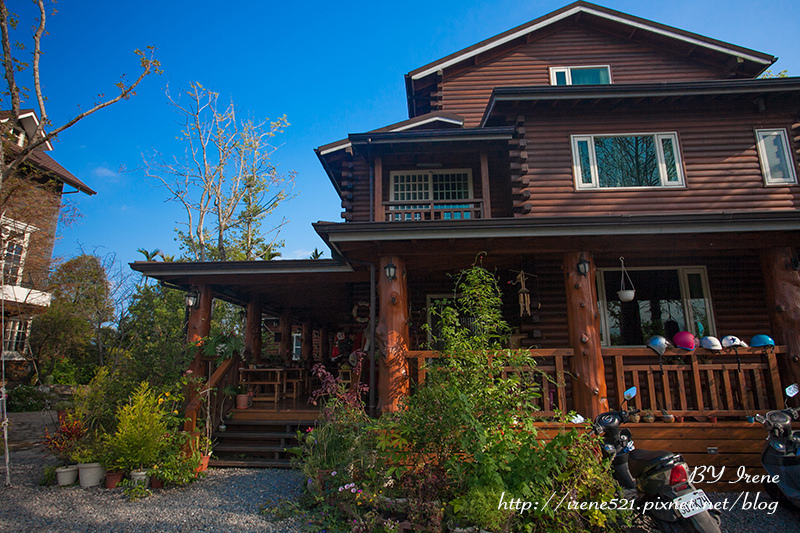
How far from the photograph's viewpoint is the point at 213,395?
820 centimetres

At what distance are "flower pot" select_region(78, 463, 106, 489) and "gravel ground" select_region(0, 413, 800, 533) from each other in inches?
5.2

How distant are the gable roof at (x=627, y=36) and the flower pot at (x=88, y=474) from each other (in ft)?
38.0

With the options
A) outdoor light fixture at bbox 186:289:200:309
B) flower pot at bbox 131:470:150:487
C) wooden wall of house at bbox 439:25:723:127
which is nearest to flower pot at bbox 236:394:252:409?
outdoor light fixture at bbox 186:289:200:309

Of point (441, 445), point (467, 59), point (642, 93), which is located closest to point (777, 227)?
point (642, 93)

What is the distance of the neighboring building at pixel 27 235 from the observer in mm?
13391

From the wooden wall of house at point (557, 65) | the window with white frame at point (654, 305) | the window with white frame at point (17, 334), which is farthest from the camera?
the window with white frame at point (17, 334)

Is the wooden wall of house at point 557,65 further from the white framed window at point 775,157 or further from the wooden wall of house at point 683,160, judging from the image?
the white framed window at point 775,157

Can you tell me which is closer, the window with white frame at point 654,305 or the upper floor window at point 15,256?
the window with white frame at point 654,305

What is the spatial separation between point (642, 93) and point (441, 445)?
334 inches

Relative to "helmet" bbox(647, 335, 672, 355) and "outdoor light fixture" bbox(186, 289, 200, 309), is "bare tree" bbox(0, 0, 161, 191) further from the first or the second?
"helmet" bbox(647, 335, 672, 355)

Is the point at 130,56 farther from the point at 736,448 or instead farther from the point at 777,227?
the point at 736,448

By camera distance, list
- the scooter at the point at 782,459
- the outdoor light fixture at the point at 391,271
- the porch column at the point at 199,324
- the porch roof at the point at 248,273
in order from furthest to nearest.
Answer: the porch roof at the point at 248,273
the porch column at the point at 199,324
the outdoor light fixture at the point at 391,271
the scooter at the point at 782,459

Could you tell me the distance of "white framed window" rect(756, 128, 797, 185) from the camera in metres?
9.60

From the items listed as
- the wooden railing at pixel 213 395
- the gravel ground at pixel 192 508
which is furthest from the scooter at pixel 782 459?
the wooden railing at pixel 213 395
